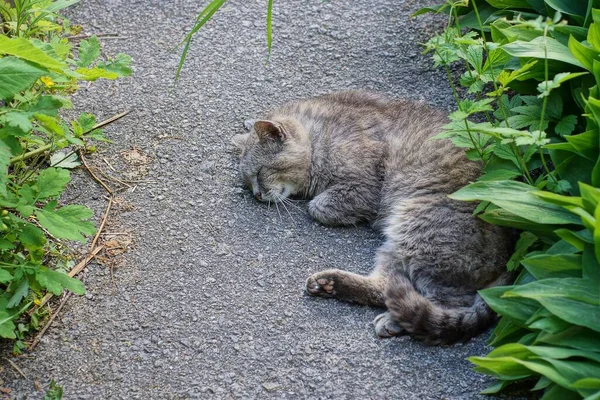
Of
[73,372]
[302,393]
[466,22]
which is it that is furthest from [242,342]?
[466,22]

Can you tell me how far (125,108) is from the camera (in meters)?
5.15

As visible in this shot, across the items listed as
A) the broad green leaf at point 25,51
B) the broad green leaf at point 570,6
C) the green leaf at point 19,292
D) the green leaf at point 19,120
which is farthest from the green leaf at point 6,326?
the broad green leaf at point 570,6

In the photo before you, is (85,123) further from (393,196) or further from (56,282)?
(393,196)

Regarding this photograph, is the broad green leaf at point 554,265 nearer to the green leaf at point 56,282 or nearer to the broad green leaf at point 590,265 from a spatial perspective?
the broad green leaf at point 590,265

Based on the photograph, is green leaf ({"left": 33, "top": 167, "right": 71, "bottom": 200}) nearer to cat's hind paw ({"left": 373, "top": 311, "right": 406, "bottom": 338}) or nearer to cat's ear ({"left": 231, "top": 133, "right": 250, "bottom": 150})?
cat's ear ({"left": 231, "top": 133, "right": 250, "bottom": 150})

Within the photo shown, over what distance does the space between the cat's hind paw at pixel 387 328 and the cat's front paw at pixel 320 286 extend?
1.09ft

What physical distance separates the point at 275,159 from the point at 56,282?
5.72 ft

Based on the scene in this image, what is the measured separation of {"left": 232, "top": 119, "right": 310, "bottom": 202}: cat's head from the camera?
4645 mm

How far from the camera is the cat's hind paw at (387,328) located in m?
3.64

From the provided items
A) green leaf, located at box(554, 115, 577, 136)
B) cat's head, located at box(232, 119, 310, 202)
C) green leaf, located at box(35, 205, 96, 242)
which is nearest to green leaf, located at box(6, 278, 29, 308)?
green leaf, located at box(35, 205, 96, 242)

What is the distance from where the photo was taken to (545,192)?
3.04m

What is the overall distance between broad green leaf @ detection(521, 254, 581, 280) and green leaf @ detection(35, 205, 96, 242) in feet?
6.85

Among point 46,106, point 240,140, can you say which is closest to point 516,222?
point 240,140

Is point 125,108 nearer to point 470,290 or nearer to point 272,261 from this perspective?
point 272,261
